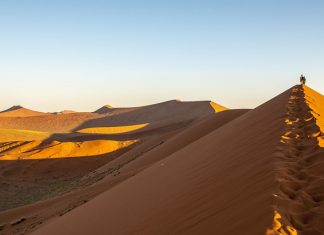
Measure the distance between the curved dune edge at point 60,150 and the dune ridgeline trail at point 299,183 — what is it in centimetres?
2770

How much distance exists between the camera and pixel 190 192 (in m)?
5.41

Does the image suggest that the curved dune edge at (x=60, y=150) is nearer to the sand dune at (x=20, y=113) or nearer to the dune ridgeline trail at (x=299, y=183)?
the dune ridgeline trail at (x=299, y=183)

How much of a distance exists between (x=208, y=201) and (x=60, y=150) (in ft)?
101

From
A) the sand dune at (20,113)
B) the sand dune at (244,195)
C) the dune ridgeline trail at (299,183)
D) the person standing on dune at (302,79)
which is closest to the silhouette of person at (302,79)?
the person standing on dune at (302,79)

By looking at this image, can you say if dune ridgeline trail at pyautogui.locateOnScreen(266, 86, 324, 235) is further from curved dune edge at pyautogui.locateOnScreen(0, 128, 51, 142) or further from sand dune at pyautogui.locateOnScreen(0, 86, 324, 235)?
curved dune edge at pyautogui.locateOnScreen(0, 128, 51, 142)

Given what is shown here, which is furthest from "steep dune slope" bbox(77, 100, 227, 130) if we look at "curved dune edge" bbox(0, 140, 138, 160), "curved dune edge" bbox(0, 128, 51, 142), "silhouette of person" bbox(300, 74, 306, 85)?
"silhouette of person" bbox(300, 74, 306, 85)

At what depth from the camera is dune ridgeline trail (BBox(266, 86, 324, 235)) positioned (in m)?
3.28

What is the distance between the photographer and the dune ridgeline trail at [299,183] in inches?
129

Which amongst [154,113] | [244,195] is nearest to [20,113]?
[154,113]

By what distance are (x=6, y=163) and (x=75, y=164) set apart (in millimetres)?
5175

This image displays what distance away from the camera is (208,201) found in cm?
466

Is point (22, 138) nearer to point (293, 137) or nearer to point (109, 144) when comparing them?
point (109, 144)

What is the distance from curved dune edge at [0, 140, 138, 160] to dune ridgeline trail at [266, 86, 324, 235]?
1091 inches

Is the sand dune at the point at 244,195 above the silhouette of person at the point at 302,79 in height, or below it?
below
